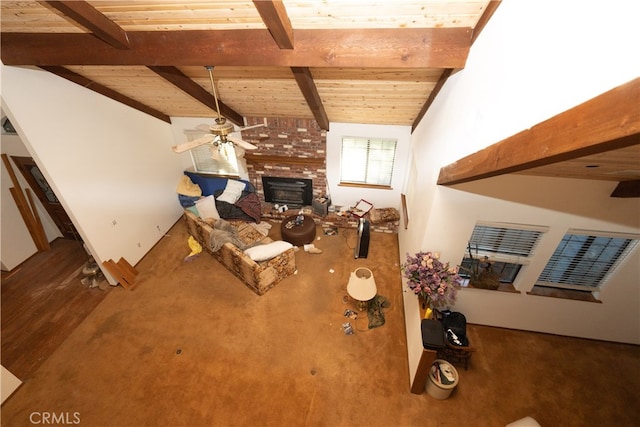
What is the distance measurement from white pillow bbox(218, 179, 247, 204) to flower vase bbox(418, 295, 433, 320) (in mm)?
4737

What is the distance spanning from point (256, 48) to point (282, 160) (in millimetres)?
3576

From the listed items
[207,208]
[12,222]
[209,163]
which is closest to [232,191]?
[207,208]

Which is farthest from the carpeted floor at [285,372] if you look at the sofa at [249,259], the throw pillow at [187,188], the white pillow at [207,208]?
the throw pillow at [187,188]

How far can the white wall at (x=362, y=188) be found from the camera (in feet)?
18.3

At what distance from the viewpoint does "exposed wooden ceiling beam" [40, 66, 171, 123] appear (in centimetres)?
373

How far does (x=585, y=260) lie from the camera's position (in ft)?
11.3

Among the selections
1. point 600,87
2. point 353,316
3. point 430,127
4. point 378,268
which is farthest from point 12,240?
point 600,87

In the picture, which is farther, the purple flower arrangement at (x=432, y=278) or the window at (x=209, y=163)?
the window at (x=209, y=163)

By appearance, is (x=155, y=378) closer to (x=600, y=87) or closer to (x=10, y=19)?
(x=10, y=19)

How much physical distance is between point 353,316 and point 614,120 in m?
3.96

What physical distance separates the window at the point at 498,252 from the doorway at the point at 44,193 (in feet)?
24.0

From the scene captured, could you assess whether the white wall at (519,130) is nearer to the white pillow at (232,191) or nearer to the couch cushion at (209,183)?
the white pillow at (232,191)

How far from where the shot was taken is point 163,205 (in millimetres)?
6141

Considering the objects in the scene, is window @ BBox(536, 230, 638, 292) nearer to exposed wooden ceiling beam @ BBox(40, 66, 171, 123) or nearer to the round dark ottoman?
the round dark ottoman
